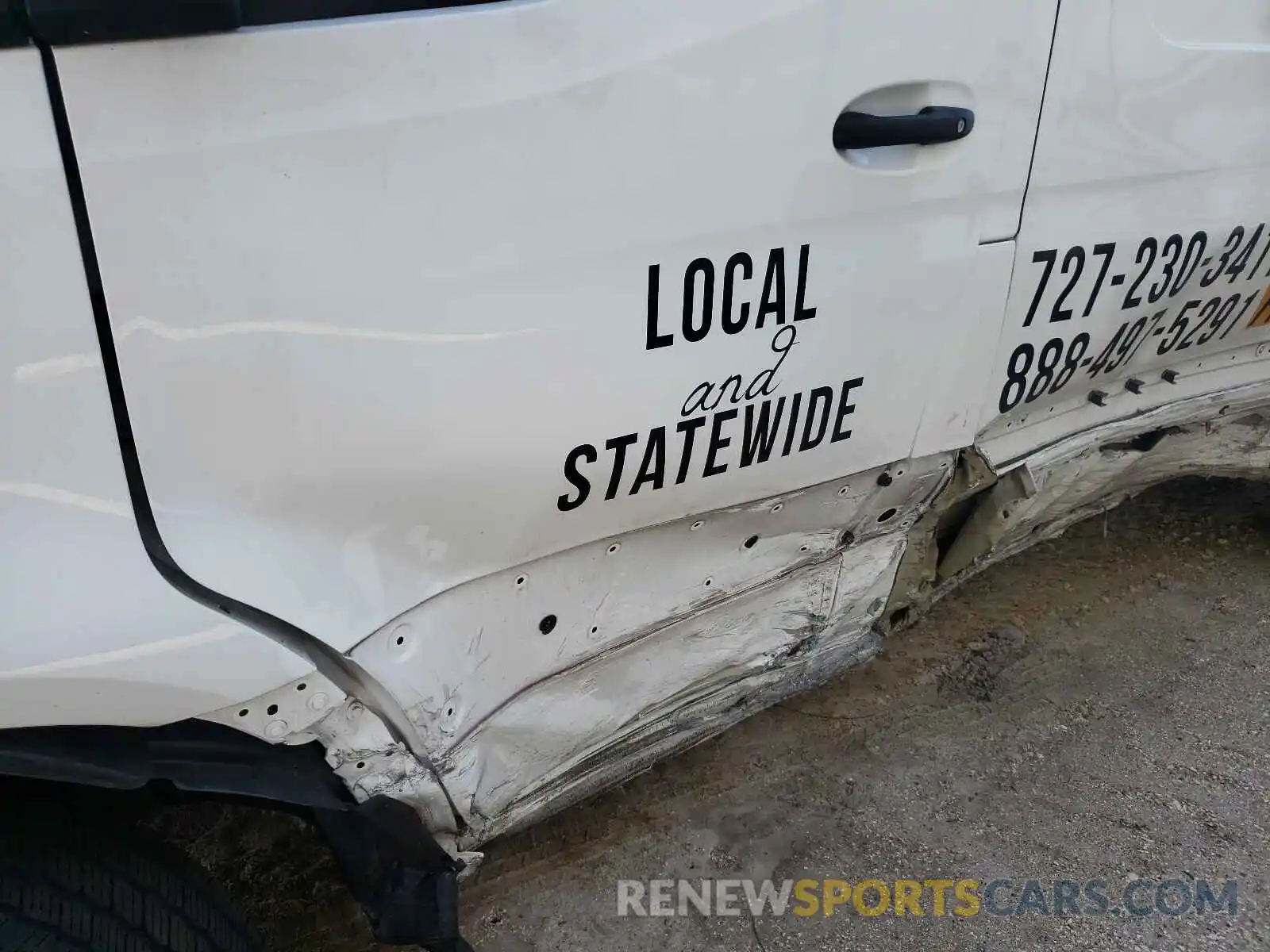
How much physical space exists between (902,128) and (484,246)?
0.64m

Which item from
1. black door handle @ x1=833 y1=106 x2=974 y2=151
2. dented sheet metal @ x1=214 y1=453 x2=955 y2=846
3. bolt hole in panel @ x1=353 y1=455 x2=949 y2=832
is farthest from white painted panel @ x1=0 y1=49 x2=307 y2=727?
black door handle @ x1=833 y1=106 x2=974 y2=151

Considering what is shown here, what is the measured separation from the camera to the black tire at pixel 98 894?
1.16 meters

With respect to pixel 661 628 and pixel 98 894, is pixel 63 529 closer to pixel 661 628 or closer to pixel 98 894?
pixel 98 894

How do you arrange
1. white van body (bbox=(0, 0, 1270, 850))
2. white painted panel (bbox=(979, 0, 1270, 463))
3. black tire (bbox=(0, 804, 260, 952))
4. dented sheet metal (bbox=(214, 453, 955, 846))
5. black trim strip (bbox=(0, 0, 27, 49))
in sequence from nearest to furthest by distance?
black trim strip (bbox=(0, 0, 27, 49)) → white van body (bbox=(0, 0, 1270, 850)) → black tire (bbox=(0, 804, 260, 952)) → dented sheet metal (bbox=(214, 453, 955, 846)) → white painted panel (bbox=(979, 0, 1270, 463))

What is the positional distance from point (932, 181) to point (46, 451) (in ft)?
4.03

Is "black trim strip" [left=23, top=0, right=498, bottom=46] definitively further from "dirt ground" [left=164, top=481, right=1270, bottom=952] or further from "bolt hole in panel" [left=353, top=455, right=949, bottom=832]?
"dirt ground" [left=164, top=481, right=1270, bottom=952]

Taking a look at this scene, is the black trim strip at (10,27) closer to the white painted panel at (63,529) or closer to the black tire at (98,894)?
the white painted panel at (63,529)

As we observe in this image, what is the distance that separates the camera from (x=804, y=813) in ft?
7.27

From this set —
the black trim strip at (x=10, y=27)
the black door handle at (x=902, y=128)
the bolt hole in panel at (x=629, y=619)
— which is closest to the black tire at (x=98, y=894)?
the bolt hole in panel at (x=629, y=619)

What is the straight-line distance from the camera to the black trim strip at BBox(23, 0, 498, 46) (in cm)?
88

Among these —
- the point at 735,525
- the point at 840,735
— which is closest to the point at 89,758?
the point at 735,525

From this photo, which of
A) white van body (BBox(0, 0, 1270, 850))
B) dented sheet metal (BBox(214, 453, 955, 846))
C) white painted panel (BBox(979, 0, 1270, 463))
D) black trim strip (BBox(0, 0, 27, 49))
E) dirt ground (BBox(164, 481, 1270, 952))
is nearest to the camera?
black trim strip (BBox(0, 0, 27, 49))

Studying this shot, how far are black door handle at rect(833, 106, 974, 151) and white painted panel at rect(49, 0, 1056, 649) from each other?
30 mm

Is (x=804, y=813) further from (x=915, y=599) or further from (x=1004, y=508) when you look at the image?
(x=1004, y=508)
